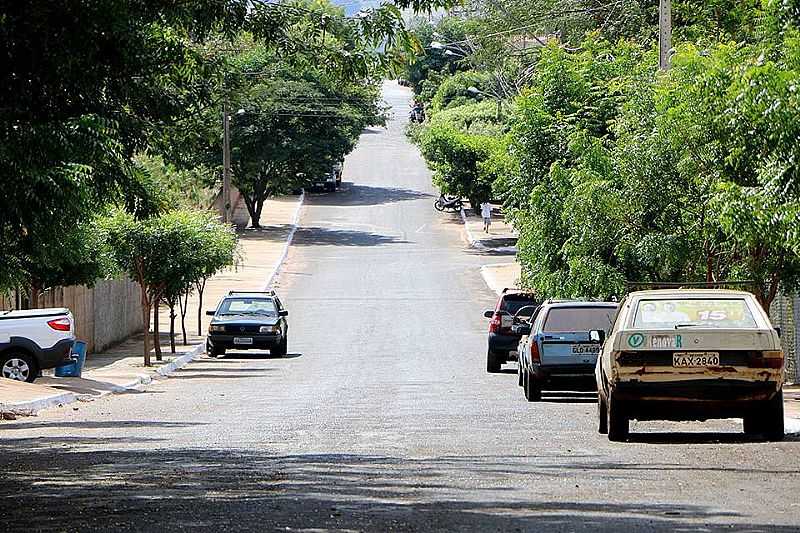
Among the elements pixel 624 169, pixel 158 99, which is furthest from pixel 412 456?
pixel 624 169

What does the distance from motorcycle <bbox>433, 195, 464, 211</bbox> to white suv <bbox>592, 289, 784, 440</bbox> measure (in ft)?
228

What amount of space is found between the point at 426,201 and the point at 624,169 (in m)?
66.2

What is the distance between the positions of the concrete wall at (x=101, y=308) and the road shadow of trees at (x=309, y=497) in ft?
64.5

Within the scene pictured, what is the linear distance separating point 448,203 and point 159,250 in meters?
52.0

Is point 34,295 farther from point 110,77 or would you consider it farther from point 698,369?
point 110,77

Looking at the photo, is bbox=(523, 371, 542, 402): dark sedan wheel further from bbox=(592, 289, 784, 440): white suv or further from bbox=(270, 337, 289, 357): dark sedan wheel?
bbox=(270, 337, 289, 357): dark sedan wheel

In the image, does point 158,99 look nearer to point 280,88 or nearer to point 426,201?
point 280,88

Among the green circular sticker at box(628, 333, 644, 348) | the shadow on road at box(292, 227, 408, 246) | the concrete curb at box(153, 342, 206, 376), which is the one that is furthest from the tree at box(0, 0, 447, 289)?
the shadow on road at box(292, 227, 408, 246)

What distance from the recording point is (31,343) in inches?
1040

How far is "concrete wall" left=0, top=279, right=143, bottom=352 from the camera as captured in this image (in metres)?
34.2

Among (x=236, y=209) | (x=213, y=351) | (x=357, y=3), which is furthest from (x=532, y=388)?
(x=236, y=209)

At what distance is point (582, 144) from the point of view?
26.5 metres

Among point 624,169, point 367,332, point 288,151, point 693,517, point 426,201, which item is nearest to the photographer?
point 693,517

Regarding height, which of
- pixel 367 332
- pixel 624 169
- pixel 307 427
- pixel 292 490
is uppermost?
pixel 624 169
